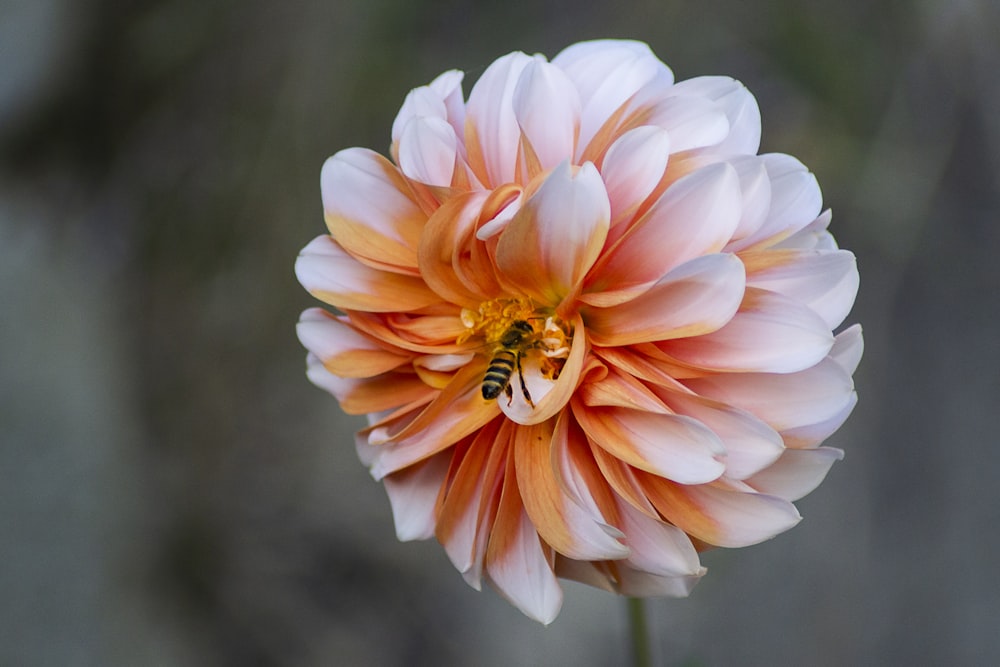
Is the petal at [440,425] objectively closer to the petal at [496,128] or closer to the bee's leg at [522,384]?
the bee's leg at [522,384]

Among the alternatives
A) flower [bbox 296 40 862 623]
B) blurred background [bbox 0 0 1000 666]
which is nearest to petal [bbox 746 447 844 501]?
flower [bbox 296 40 862 623]

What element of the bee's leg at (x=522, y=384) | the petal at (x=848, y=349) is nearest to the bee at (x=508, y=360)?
the bee's leg at (x=522, y=384)

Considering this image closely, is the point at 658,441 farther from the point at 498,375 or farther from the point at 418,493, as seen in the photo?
the point at 418,493

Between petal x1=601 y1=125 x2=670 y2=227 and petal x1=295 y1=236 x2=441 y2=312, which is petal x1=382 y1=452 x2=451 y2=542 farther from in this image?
petal x1=601 y1=125 x2=670 y2=227

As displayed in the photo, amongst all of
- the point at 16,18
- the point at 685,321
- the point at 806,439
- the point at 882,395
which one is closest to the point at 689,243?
the point at 685,321

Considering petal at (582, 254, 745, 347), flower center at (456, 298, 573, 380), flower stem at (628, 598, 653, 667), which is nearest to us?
petal at (582, 254, 745, 347)

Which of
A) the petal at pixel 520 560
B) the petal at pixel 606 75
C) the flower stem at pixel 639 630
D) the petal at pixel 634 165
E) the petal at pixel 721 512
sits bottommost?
the flower stem at pixel 639 630
